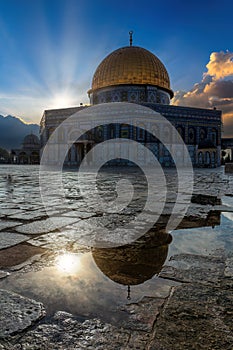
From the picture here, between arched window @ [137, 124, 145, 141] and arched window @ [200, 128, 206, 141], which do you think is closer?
arched window @ [137, 124, 145, 141]

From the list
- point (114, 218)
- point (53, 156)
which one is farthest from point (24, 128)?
point (114, 218)

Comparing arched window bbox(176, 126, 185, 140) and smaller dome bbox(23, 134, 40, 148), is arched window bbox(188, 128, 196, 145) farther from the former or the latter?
smaller dome bbox(23, 134, 40, 148)

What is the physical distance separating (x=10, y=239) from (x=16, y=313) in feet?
4.38

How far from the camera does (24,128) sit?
154 m

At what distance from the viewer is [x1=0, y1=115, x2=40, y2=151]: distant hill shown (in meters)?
138

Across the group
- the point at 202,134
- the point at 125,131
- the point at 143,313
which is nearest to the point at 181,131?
the point at 202,134

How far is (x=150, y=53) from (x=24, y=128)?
436ft

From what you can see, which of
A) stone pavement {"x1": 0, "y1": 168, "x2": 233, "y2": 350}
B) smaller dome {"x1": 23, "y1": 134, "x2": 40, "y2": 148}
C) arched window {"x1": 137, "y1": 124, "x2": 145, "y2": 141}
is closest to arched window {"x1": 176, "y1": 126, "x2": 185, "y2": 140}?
arched window {"x1": 137, "y1": 124, "x2": 145, "y2": 141}

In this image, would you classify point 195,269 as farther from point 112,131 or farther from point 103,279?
point 112,131

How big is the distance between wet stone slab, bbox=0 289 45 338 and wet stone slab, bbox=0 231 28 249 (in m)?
0.90

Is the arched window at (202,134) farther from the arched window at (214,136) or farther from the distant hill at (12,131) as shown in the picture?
the distant hill at (12,131)

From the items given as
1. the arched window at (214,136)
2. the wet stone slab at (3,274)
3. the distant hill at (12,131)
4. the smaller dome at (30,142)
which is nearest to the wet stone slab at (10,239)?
the wet stone slab at (3,274)

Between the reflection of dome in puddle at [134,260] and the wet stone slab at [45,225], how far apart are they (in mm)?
871

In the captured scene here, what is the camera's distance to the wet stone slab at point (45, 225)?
2932 millimetres
